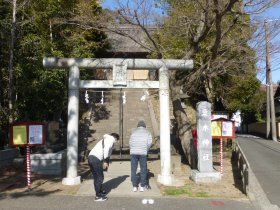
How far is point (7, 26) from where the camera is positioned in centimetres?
1403

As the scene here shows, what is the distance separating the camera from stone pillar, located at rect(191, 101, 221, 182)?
11.0 m

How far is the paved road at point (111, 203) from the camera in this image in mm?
7984

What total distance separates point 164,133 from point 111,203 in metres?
3.03

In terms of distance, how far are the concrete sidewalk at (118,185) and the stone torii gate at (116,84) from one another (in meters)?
0.46

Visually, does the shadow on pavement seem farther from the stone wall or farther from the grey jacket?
the stone wall

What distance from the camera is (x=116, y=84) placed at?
427 inches

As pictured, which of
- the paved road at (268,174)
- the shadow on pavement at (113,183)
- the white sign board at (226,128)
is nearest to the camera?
the paved road at (268,174)

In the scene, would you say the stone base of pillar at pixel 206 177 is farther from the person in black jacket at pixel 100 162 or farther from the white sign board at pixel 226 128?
the person in black jacket at pixel 100 162

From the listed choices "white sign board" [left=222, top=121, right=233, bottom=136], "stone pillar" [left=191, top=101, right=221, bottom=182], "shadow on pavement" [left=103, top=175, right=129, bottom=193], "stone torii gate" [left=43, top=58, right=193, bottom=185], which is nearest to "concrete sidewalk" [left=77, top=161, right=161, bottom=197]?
"shadow on pavement" [left=103, top=175, right=129, bottom=193]

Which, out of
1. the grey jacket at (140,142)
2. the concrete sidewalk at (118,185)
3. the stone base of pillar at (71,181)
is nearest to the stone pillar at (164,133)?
→ the concrete sidewalk at (118,185)

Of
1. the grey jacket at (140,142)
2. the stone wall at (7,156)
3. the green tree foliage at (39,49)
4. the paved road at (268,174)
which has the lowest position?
the paved road at (268,174)

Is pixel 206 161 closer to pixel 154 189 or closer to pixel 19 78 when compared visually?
pixel 154 189

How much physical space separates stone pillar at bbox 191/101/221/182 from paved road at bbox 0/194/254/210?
7.25ft

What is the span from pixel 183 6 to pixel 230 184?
245 inches
